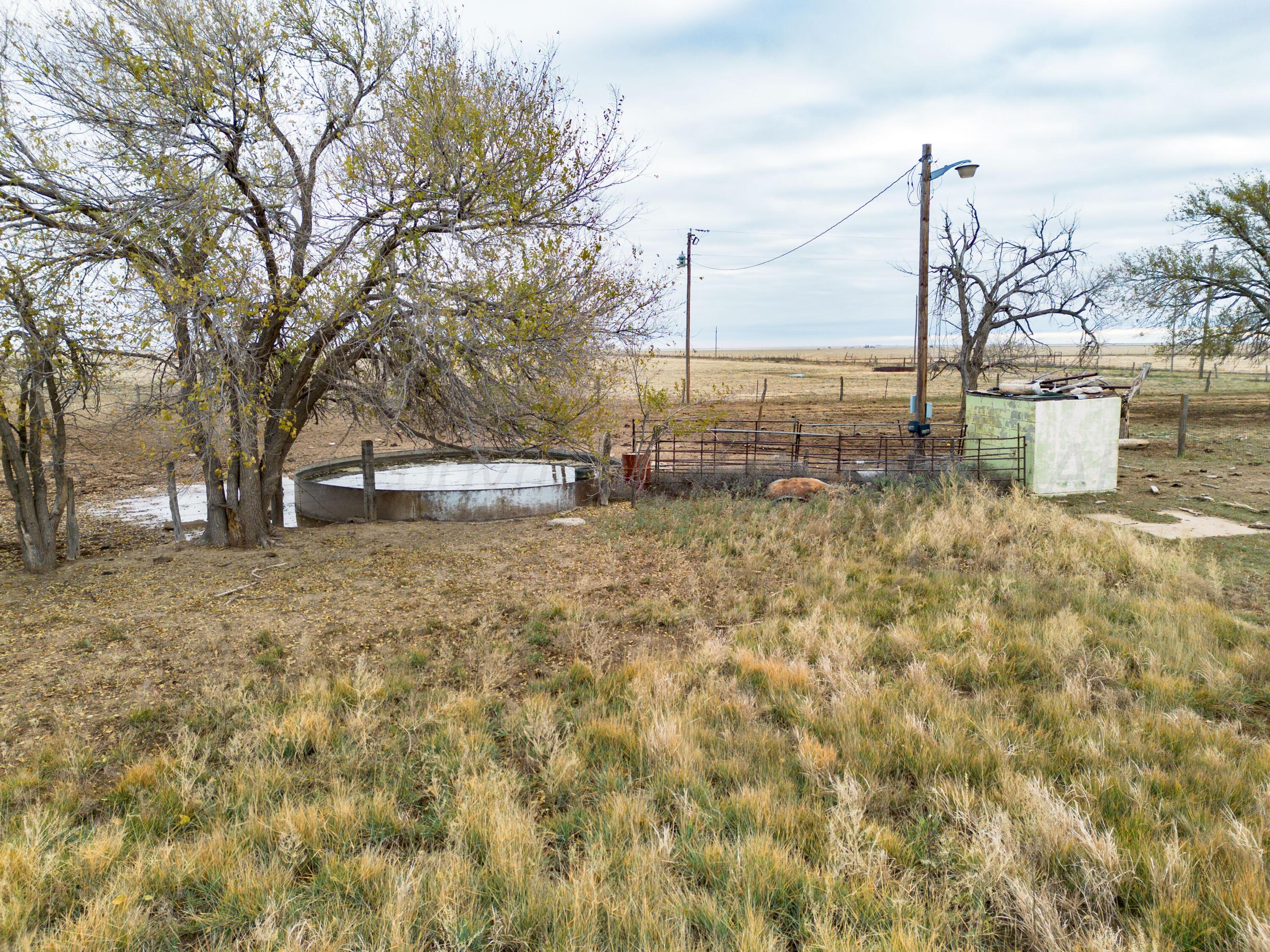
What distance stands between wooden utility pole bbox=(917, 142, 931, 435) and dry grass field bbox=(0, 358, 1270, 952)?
5.78 m

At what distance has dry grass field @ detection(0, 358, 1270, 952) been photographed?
127 inches

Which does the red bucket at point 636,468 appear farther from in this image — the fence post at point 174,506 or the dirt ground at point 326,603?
the fence post at point 174,506

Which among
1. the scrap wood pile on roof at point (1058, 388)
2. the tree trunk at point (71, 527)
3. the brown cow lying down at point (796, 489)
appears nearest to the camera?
the tree trunk at point (71, 527)

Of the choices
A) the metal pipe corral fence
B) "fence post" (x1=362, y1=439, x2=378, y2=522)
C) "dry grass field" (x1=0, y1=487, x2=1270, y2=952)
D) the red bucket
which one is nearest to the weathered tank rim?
"fence post" (x1=362, y1=439, x2=378, y2=522)

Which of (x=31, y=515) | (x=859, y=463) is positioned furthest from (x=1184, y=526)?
(x=31, y=515)

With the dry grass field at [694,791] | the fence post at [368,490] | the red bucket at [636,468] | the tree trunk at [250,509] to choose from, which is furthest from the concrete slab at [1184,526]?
the tree trunk at [250,509]

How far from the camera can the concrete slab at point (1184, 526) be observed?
11227mm

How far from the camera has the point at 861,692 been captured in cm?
555

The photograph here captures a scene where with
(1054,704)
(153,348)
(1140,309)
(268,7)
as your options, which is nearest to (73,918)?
(1054,704)

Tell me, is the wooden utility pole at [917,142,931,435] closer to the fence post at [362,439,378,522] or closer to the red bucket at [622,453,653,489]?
the red bucket at [622,453,653,489]

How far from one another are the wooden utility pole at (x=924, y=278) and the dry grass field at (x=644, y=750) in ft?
19.0

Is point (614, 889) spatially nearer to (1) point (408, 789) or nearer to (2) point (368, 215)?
(1) point (408, 789)

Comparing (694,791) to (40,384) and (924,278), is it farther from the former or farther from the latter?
(924,278)

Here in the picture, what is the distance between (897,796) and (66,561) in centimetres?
1123
